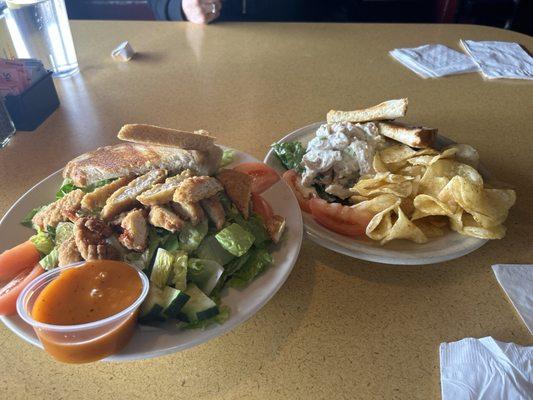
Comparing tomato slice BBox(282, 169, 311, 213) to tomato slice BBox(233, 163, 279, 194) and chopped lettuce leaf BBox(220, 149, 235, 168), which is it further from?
chopped lettuce leaf BBox(220, 149, 235, 168)

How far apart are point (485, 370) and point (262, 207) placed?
2.15 ft

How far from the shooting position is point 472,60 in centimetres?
234

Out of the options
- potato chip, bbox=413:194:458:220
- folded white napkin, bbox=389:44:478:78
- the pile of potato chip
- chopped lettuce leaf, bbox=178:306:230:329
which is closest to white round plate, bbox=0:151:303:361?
chopped lettuce leaf, bbox=178:306:230:329

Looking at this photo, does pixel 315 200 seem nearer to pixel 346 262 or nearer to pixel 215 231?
pixel 346 262

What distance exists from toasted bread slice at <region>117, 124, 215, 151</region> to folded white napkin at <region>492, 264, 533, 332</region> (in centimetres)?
91

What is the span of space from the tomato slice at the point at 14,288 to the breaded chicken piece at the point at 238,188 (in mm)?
506

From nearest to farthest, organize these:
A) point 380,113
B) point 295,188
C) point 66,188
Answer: point 66,188, point 295,188, point 380,113

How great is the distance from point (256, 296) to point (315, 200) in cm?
43

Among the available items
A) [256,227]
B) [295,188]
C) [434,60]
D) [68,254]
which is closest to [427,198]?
[295,188]

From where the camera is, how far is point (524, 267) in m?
1.13

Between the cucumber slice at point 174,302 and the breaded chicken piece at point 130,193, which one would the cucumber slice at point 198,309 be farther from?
the breaded chicken piece at point 130,193

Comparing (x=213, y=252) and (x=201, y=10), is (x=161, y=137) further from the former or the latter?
(x=201, y=10)

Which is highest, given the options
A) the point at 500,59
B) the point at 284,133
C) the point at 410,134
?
the point at 410,134

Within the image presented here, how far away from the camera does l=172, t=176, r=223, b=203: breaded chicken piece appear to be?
100 cm
